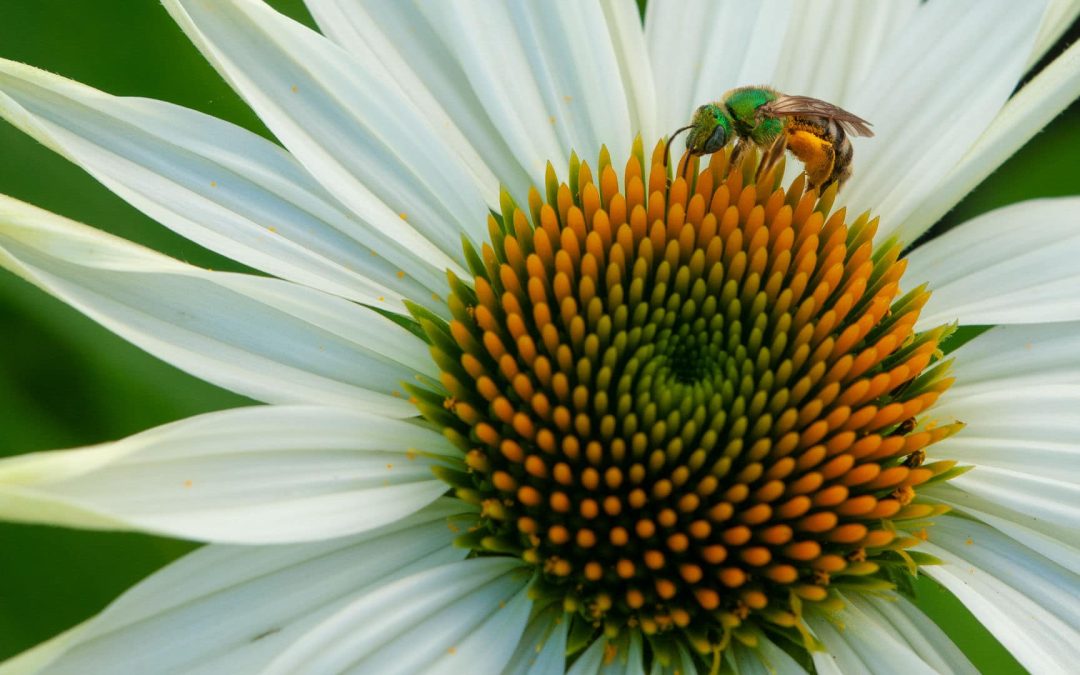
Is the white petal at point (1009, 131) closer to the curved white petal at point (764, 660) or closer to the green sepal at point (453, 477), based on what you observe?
the curved white petal at point (764, 660)

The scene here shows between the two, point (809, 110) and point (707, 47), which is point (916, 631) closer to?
point (809, 110)

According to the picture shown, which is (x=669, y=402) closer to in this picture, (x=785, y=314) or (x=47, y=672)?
(x=785, y=314)

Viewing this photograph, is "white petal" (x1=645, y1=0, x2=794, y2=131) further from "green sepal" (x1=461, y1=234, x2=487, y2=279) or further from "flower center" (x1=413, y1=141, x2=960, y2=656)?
"green sepal" (x1=461, y1=234, x2=487, y2=279)

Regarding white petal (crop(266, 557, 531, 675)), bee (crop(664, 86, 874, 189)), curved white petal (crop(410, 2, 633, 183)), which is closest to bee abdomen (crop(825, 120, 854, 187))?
bee (crop(664, 86, 874, 189))

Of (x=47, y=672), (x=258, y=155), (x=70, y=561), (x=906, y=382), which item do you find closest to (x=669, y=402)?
(x=906, y=382)

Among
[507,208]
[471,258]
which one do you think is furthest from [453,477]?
[507,208]

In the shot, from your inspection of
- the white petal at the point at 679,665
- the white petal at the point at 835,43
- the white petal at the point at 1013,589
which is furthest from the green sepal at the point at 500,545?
the white petal at the point at 835,43
